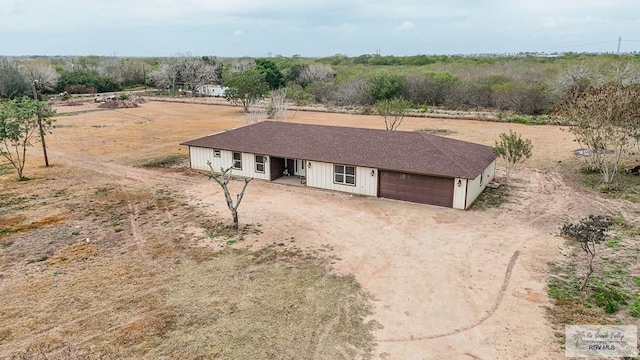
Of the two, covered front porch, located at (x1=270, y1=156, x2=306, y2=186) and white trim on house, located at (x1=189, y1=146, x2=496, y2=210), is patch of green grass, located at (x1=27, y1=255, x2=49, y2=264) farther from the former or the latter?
covered front porch, located at (x1=270, y1=156, x2=306, y2=186)

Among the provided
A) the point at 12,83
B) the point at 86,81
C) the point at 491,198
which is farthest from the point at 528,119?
the point at 86,81

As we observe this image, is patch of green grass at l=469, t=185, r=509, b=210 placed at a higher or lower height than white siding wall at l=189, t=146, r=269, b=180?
lower

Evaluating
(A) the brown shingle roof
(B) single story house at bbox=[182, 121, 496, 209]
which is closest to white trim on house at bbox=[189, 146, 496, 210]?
(B) single story house at bbox=[182, 121, 496, 209]

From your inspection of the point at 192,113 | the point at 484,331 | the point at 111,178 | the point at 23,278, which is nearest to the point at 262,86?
the point at 192,113

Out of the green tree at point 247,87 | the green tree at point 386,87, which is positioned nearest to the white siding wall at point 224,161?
the green tree at point 247,87

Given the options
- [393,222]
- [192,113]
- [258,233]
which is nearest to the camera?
[258,233]

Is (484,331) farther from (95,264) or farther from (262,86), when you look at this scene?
(262,86)

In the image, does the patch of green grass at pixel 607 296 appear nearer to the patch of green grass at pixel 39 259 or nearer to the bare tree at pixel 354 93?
the patch of green grass at pixel 39 259
